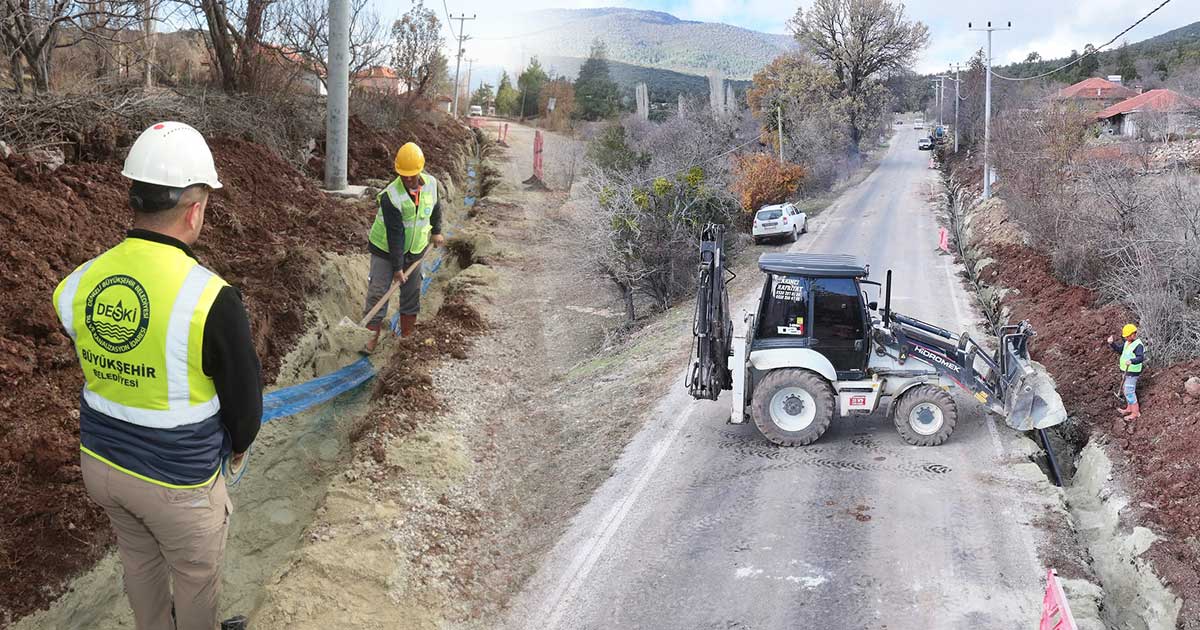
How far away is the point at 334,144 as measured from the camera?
1866 centimetres

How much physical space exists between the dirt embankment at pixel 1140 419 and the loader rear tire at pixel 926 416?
1853 mm

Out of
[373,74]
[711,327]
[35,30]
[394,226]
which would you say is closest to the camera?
[711,327]

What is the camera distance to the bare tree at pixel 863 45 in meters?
53.2

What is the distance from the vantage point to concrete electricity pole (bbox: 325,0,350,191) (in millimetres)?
17781

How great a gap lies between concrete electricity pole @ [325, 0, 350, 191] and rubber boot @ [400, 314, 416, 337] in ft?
25.1

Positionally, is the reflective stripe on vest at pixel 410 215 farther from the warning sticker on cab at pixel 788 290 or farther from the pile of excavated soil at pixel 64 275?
the warning sticker on cab at pixel 788 290

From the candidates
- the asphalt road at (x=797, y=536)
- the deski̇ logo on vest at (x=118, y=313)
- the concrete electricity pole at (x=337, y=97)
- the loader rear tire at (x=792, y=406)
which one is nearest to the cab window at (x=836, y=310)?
the loader rear tire at (x=792, y=406)

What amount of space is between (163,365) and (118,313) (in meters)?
0.31

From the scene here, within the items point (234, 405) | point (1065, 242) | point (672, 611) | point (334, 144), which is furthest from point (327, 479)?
point (1065, 242)

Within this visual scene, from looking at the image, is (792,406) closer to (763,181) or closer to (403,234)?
(403,234)

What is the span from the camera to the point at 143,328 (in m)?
3.97

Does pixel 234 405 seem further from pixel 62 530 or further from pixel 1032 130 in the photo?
pixel 1032 130

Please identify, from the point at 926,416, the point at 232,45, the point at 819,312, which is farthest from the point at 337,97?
the point at 926,416

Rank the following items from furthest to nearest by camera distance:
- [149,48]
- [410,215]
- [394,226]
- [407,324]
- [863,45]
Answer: [863,45] < [149,48] < [407,324] < [410,215] < [394,226]
